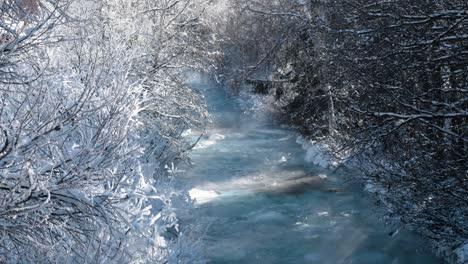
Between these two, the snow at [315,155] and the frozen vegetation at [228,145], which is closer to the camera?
the frozen vegetation at [228,145]

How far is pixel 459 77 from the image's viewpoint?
28.5ft

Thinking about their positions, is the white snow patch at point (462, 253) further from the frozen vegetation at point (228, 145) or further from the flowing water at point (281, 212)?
the flowing water at point (281, 212)

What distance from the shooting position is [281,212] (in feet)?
47.4

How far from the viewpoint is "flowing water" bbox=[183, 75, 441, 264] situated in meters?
11.6

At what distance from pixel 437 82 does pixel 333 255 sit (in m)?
4.51

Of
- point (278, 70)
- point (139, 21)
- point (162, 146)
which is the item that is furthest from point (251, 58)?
point (162, 146)

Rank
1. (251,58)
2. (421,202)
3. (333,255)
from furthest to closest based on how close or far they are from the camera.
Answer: (251,58) < (333,255) < (421,202)

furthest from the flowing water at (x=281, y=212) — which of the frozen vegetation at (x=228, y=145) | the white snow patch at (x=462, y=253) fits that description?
the white snow patch at (x=462, y=253)

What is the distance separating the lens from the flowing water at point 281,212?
11.6 m

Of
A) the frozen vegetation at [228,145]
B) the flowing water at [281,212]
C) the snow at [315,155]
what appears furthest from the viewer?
the snow at [315,155]

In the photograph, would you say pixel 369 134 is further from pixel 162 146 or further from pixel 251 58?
pixel 251 58

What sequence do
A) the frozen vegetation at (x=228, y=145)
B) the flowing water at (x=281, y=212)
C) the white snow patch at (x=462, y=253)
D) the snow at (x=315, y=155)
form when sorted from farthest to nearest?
the snow at (x=315, y=155) < the flowing water at (x=281, y=212) < the white snow patch at (x=462, y=253) < the frozen vegetation at (x=228, y=145)

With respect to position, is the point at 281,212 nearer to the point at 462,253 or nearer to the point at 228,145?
the point at 462,253

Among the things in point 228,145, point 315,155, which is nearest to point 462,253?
point 315,155
